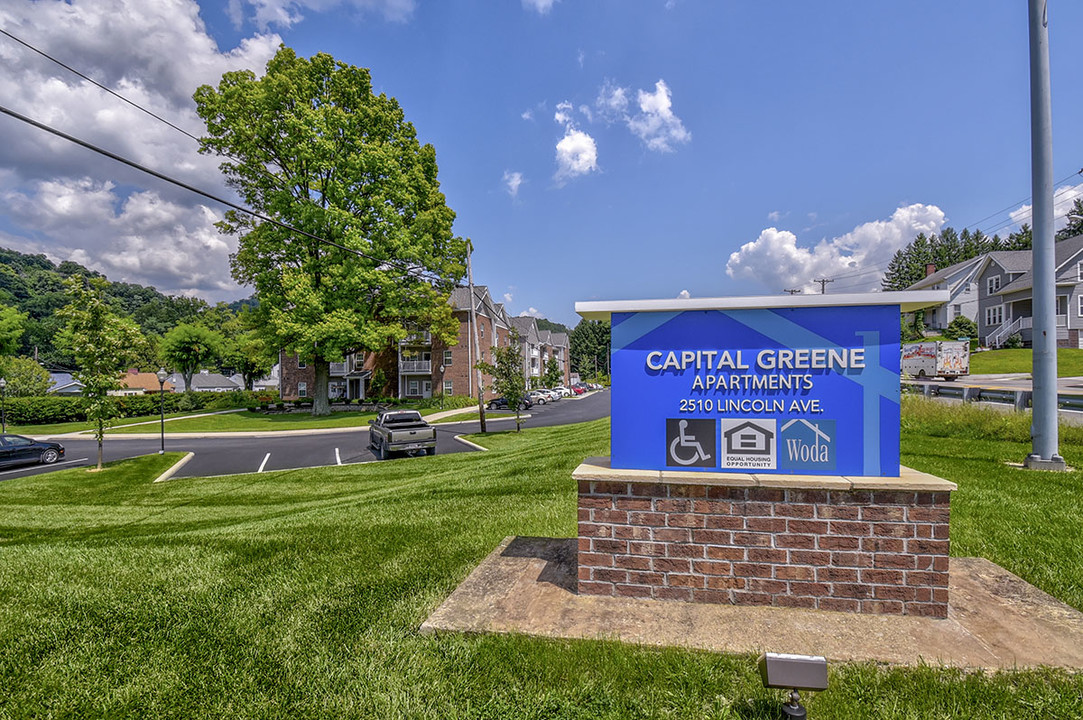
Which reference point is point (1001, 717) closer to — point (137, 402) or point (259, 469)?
point (259, 469)

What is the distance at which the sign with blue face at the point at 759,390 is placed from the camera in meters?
3.42

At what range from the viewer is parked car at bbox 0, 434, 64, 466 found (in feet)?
55.4

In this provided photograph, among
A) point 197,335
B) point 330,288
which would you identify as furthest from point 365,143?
point 197,335

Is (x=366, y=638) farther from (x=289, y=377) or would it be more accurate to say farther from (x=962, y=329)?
(x=962, y=329)

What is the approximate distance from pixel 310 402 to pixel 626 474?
136 feet

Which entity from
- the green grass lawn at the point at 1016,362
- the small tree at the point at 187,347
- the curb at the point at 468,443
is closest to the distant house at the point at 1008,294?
the green grass lawn at the point at 1016,362

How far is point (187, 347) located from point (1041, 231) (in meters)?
62.4

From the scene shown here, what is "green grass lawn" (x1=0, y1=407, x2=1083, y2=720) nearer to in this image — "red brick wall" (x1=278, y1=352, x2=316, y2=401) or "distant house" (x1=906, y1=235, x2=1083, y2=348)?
"distant house" (x1=906, y1=235, x2=1083, y2=348)

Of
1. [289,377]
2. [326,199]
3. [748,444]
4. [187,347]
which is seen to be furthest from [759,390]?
[187,347]

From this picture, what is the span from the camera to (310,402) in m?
39.7

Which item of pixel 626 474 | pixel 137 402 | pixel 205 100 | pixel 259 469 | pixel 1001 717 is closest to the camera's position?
pixel 1001 717

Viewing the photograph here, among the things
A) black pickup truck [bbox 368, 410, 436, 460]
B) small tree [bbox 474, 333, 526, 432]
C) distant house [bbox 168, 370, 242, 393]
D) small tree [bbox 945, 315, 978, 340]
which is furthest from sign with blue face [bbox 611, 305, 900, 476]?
distant house [bbox 168, 370, 242, 393]

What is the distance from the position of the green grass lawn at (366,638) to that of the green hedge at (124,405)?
1218 inches

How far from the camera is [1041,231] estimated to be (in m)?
8.03
